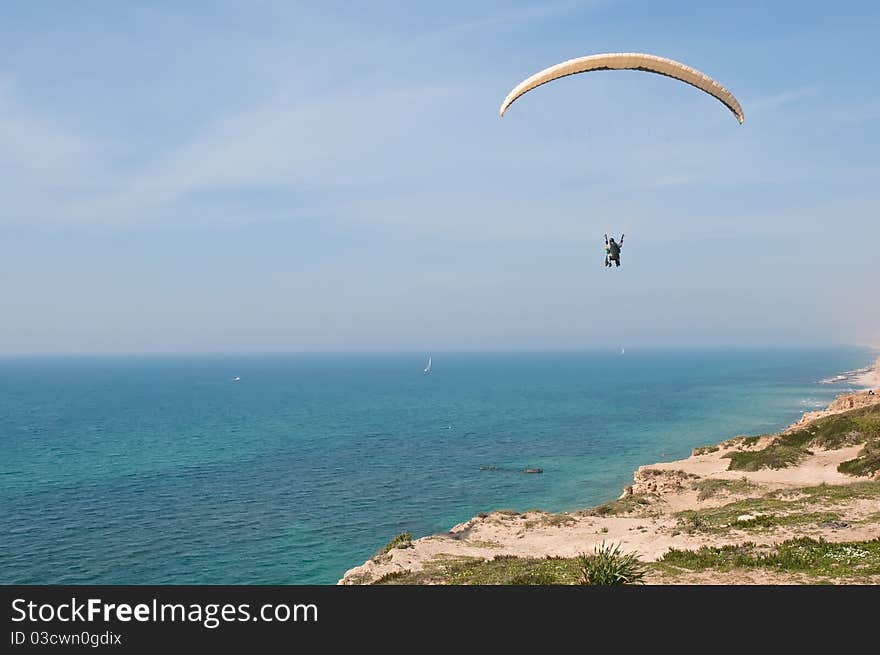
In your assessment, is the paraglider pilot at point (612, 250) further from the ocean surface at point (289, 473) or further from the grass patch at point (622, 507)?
the ocean surface at point (289, 473)

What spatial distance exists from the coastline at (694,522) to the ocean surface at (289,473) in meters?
12.7

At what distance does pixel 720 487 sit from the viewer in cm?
4119

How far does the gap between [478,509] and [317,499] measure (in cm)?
1632

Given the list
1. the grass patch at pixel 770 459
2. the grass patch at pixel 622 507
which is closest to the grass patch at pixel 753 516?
the grass patch at pixel 622 507

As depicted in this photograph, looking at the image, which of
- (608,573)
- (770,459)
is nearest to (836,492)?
(770,459)

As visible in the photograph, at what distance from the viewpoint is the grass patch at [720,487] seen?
131 ft

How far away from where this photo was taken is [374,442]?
299ft

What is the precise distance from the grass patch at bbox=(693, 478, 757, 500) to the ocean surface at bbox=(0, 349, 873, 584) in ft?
49.4

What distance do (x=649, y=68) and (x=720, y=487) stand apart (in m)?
29.7

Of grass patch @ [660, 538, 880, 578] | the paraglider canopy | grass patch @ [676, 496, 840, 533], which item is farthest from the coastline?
the paraglider canopy

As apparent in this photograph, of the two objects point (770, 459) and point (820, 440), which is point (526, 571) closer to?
point (770, 459)

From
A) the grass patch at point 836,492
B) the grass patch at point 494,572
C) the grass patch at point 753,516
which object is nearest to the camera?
the grass patch at point 494,572
